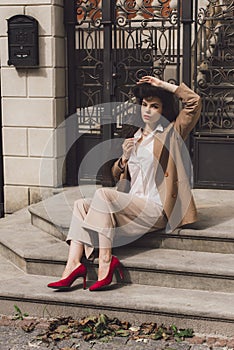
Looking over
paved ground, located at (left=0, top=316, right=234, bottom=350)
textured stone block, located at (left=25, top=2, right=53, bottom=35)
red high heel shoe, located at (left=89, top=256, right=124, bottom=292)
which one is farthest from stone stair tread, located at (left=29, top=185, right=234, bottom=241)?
textured stone block, located at (left=25, top=2, right=53, bottom=35)

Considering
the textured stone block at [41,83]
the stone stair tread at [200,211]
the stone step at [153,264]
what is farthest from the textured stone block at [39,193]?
the stone step at [153,264]

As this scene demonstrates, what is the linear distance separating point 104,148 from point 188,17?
188cm

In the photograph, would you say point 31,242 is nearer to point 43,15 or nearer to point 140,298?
point 140,298

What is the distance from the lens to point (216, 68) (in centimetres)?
747

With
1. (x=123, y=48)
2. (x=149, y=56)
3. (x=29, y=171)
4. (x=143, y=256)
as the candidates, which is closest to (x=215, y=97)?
(x=149, y=56)

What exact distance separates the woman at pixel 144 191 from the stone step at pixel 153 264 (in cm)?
21

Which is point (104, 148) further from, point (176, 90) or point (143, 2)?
point (176, 90)

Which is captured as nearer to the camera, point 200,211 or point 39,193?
point 200,211

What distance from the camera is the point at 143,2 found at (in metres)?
7.55

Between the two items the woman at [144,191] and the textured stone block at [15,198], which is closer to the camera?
the woman at [144,191]

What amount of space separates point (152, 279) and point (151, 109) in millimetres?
1479

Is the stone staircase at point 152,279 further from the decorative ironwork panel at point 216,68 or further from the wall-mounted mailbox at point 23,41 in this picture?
the wall-mounted mailbox at point 23,41

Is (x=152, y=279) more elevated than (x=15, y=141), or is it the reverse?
(x=15, y=141)

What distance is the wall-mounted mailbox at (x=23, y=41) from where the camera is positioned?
7.54 m
